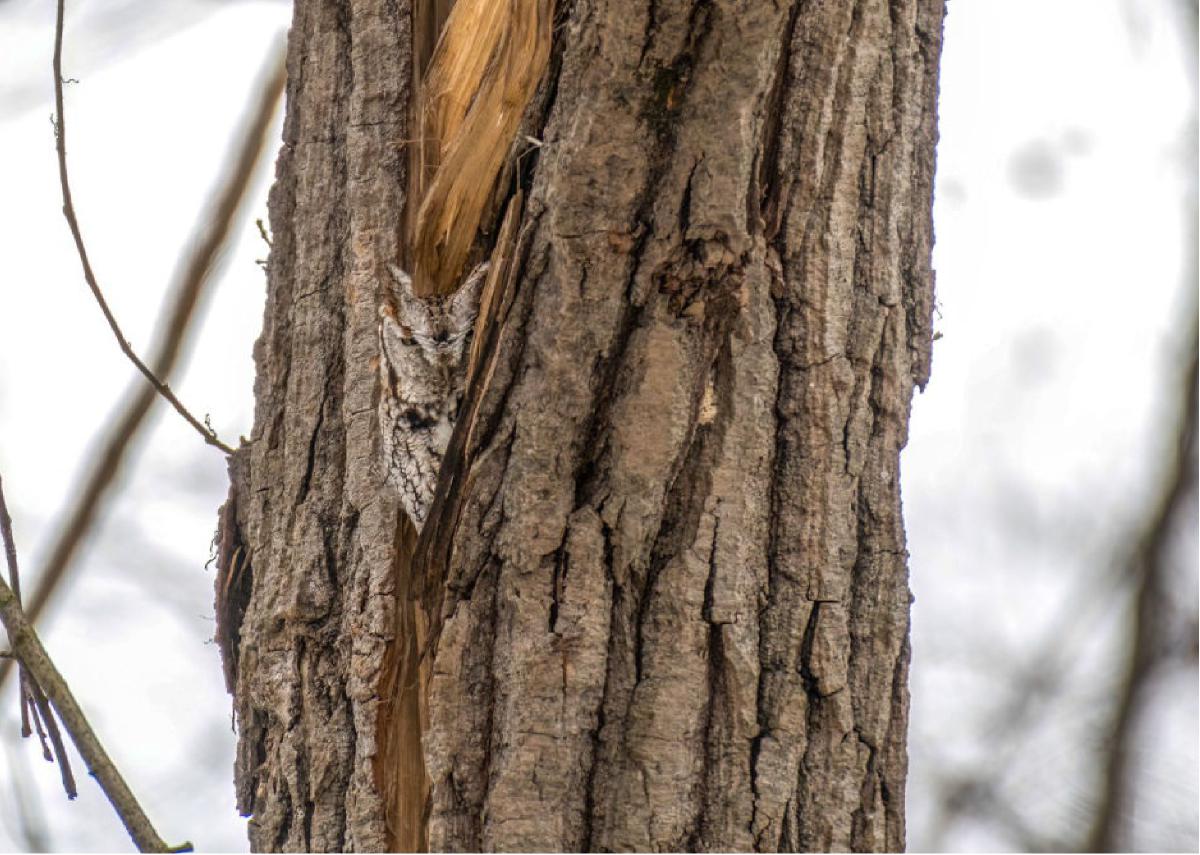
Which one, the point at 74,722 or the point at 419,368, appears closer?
the point at 74,722

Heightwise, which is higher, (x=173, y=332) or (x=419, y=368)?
(x=173, y=332)

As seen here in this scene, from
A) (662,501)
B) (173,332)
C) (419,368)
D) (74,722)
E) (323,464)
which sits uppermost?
(173,332)

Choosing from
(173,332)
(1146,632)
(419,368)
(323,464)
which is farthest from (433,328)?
(1146,632)

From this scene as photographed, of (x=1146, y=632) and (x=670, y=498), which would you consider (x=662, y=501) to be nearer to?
(x=670, y=498)

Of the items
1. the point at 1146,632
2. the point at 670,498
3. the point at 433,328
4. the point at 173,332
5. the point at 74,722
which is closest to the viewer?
the point at 74,722

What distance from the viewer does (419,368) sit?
1.49 meters

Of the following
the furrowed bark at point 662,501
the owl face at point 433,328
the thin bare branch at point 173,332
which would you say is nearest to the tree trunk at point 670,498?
the furrowed bark at point 662,501

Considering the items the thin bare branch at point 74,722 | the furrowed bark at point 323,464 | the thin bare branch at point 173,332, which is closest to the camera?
the thin bare branch at point 74,722

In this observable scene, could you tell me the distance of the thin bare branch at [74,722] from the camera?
116 centimetres

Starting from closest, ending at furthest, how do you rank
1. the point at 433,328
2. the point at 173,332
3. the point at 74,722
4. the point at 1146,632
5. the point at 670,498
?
the point at 74,722 → the point at 670,498 → the point at 433,328 → the point at 173,332 → the point at 1146,632

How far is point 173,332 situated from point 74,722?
4.37 feet

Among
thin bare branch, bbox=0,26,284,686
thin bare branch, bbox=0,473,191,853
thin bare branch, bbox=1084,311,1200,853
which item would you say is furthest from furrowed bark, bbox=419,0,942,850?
thin bare branch, bbox=1084,311,1200,853

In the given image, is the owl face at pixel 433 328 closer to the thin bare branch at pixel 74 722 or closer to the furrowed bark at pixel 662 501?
the furrowed bark at pixel 662 501

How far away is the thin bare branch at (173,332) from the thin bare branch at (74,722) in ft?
3.07
